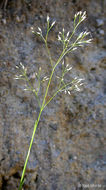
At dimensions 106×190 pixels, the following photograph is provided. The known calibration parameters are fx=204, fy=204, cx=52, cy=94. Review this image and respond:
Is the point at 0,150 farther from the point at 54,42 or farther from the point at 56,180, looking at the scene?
the point at 54,42

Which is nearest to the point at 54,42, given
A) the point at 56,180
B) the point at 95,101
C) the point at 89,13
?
the point at 89,13

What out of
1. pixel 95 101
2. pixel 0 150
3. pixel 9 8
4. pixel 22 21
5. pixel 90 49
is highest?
pixel 9 8

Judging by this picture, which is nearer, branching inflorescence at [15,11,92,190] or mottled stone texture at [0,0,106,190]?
branching inflorescence at [15,11,92,190]

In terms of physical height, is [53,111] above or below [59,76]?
below

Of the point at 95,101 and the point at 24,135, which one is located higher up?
Result: the point at 95,101

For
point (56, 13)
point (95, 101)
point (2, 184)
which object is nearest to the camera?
point (2, 184)

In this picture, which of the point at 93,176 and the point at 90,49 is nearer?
the point at 93,176

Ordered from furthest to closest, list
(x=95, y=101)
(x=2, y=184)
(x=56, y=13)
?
1. (x=56, y=13)
2. (x=95, y=101)
3. (x=2, y=184)

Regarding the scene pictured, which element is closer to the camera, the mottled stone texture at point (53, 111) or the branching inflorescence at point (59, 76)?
the branching inflorescence at point (59, 76)
